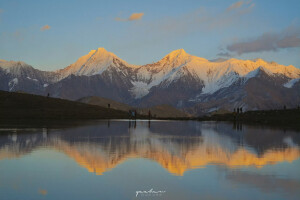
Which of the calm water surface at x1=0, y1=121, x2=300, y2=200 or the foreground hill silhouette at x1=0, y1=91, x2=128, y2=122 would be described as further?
the foreground hill silhouette at x1=0, y1=91, x2=128, y2=122

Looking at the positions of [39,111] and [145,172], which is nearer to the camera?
[145,172]

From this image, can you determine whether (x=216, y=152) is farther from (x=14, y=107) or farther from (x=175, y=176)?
(x=14, y=107)

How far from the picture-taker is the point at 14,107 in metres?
182

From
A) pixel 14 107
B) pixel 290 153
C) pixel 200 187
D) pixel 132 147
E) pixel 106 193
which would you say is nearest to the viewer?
pixel 106 193

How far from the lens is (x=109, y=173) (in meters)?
30.2

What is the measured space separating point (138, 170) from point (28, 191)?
926cm

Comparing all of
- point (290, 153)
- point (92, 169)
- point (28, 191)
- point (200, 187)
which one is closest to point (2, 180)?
point (28, 191)

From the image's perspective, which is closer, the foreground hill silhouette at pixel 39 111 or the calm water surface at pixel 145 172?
the calm water surface at pixel 145 172

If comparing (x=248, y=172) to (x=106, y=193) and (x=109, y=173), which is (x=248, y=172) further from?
(x=106, y=193)

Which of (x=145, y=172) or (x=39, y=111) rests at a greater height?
(x=39, y=111)

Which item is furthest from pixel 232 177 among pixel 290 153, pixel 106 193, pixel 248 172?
pixel 290 153

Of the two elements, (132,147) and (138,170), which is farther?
(132,147)

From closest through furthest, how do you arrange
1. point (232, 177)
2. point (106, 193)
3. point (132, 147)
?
point (106, 193) < point (232, 177) < point (132, 147)

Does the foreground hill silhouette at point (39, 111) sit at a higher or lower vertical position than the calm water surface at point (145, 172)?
higher
